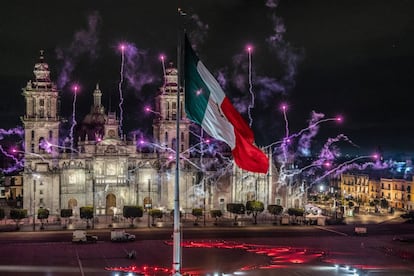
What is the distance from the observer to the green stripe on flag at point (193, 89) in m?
25.4

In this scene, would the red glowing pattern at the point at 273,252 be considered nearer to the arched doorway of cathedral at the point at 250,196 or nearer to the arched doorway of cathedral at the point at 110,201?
the arched doorway of cathedral at the point at 110,201

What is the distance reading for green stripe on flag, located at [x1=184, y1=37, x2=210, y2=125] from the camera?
25.4 m


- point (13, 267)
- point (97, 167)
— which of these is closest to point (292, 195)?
point (97, 167)

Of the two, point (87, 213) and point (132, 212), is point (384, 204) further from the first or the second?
point (87, 213)

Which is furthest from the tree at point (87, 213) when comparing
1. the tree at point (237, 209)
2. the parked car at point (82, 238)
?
the tree at point (237, 209)

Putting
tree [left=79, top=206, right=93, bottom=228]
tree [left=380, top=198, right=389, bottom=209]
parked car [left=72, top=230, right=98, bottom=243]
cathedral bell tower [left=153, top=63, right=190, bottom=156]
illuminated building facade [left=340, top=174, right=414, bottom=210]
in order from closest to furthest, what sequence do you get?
1. parked car [left=72, top=230, right=98, bottom=243]
2. tree [left=79, top=206, right=93, bottom=228]
3. cathedral bell tower [left=153, top=63, right=190, bottom=156]
4. tree [left=380, top=198, right=389, bottom=209]
5. illuminated building facade [left=340, top=174, right=414, bottom=210]

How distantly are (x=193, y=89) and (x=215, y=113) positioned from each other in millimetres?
1396

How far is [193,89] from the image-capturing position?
83.9 ft

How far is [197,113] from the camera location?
84.5 ft

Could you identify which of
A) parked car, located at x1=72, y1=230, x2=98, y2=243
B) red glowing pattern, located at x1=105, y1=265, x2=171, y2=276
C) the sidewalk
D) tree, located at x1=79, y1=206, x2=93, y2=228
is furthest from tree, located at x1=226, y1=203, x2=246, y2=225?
red glowing pattern, located at x1=105, y1=265, x2=171, y2=276

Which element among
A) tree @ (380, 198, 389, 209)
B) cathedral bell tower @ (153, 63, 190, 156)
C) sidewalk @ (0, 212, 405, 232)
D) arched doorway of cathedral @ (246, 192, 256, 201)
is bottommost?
sidewalk @ (0, 212, 405, 232)

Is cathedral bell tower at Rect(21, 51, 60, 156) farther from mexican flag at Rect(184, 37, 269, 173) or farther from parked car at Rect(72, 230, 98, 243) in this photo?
mexican flag at Rect(184, 37, 269, 173)

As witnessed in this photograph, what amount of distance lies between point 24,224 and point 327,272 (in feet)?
152

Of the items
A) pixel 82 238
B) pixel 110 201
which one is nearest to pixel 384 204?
pixel 110 201
